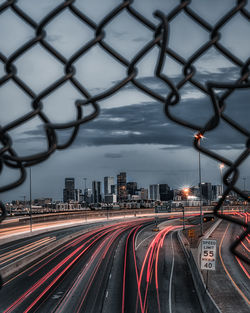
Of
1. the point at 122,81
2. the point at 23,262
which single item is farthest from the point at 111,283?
the point at 122,81

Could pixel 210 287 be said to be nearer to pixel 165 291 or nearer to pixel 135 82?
pixel 165 291

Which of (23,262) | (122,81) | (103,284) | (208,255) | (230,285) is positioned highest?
(122,81)

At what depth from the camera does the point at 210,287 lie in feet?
81.9

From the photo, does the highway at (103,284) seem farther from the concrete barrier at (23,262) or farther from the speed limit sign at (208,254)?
the speed limit sign at (208,254)

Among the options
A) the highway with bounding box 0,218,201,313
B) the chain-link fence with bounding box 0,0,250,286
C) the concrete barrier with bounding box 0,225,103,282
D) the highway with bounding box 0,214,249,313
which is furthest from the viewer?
the concrete barrier with bounding box 0,225,103,282

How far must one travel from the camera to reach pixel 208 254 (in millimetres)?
21609

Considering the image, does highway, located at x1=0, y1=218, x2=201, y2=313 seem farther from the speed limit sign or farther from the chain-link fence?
the chain-link fence

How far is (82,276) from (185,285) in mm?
8836

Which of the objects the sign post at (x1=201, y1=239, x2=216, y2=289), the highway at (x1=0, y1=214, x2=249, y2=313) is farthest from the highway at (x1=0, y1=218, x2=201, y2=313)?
the sign post at (x1=201, y1=239, x2=216, y2=289)

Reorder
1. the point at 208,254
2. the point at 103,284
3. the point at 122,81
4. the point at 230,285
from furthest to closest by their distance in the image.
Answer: the point at 103,284, the point at 230,285, the point at 208,254, the point at 122,81

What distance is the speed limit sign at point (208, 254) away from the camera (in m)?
21.4

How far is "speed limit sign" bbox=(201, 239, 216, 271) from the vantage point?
843 inches

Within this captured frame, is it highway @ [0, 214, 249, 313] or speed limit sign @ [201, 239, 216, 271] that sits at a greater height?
speed limit sign @ [201, 239, 216, 271]

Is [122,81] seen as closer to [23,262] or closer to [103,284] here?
[103,284]
